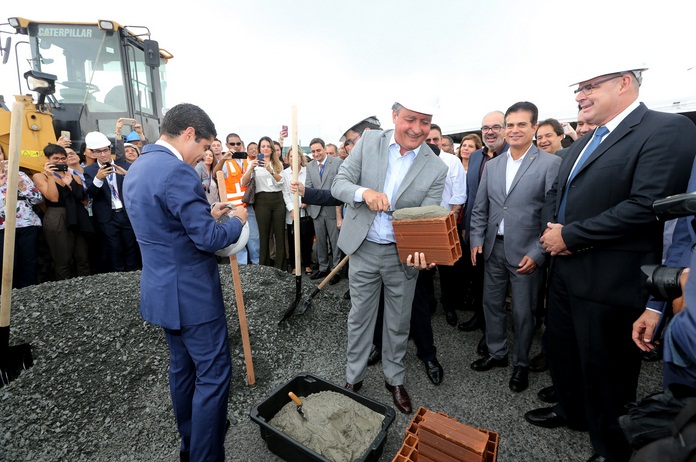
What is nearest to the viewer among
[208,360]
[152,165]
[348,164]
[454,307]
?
[152,165]

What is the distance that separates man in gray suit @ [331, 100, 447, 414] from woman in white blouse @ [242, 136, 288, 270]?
10.5 ft

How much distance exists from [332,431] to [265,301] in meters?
1.99

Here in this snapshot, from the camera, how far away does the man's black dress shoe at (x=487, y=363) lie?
3145 millimetres

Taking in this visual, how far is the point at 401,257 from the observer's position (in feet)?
7.80

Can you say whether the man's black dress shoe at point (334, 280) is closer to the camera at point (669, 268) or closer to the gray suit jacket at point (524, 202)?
the gray suit jacket at point (524, 202)

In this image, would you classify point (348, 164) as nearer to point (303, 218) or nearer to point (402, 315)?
point (402, 315)

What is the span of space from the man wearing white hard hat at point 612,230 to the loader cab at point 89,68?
21.2 ft

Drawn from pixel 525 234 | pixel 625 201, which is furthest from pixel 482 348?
pixel 625 201

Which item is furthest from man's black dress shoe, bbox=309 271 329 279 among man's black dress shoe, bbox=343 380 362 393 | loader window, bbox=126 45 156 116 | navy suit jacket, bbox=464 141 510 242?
loader window, bbox=126 45 156 116

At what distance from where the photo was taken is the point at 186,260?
1.87 m

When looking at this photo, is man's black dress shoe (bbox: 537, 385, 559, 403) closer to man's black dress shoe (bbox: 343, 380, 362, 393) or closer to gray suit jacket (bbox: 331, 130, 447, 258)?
man's black dress shoe (bbox: 343, 380, 362, 393)

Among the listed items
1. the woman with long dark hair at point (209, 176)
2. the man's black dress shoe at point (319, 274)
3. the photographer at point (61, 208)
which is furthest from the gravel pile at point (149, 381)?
the woman with long dark hair at point (209, 176)

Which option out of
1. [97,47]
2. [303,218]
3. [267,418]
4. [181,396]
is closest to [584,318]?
[267,418]

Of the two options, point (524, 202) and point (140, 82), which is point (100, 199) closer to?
point (140, 82)
